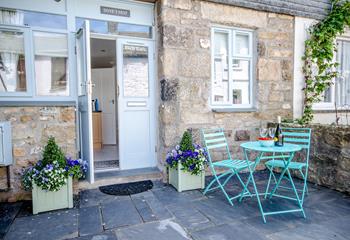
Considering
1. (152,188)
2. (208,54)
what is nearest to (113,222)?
(152,188)

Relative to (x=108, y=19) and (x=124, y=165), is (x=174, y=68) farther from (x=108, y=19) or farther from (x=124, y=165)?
(x=124, y=165)

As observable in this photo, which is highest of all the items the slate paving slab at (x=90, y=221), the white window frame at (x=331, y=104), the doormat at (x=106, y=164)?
the white window frame at (x=331, y=104)

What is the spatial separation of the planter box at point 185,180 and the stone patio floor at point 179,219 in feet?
0.52

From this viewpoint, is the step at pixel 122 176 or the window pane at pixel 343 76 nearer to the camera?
the step at pixel 122 176

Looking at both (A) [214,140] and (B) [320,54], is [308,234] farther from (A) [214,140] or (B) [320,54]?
(B) [320,54]

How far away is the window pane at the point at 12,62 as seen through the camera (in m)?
3.05

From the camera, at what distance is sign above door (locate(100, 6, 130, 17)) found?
3.48 metres

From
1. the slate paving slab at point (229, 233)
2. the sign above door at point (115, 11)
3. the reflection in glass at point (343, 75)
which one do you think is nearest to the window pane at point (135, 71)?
the sign above door at point (115, 11)

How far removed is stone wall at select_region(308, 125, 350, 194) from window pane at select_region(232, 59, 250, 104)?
3.88 feet

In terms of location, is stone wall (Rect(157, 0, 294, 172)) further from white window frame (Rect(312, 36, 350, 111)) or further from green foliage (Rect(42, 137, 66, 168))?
green foliage (Rect(42, 137, 66, 168))

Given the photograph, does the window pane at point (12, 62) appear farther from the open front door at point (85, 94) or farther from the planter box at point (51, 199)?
the planter box at point (51, 199)

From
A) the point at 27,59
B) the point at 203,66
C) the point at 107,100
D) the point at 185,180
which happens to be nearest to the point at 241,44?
the point at 203,66

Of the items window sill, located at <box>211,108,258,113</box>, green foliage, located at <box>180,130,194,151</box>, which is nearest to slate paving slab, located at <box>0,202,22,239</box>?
green foliage, located at <box>180,130,194,151</box>

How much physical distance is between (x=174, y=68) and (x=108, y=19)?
1.18m
